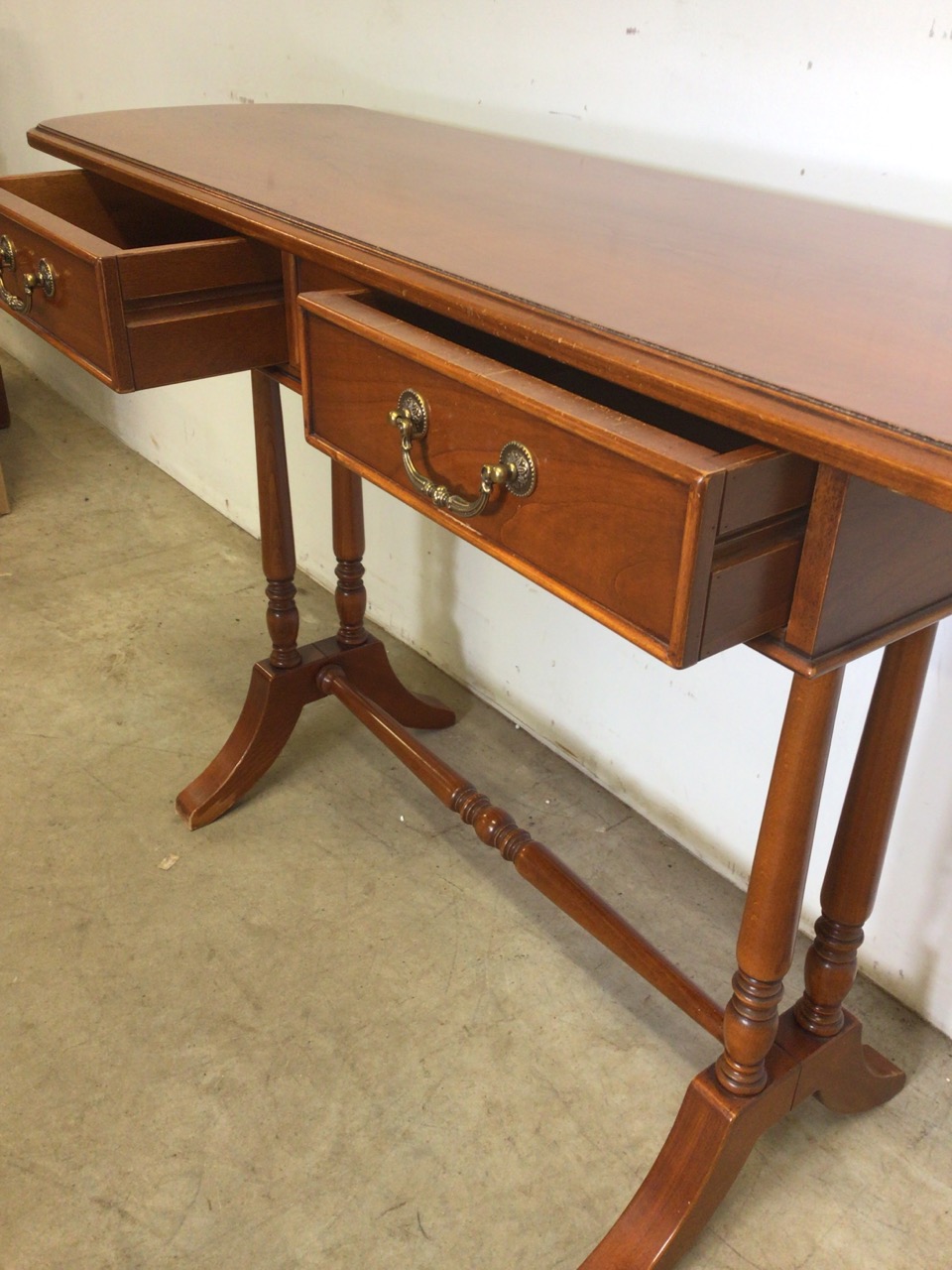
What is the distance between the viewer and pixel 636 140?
4.90ft

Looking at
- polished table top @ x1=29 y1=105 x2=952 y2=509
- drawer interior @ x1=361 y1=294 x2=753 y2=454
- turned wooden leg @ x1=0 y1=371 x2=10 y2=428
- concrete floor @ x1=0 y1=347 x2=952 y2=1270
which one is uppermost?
polished table top @ x1=29 y1=105 x2=952 y2=509

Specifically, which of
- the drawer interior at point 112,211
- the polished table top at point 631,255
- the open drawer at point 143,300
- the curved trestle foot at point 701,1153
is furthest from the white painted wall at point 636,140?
the open drawer at point 143,300

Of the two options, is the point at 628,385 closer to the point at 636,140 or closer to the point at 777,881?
the point at 777,881

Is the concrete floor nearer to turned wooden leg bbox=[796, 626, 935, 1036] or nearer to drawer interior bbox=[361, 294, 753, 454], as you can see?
turned wooden leg bbox=[796, 626, 935, 1036]

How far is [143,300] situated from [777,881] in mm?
819

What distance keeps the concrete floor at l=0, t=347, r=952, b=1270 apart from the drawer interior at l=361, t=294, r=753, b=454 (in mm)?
840

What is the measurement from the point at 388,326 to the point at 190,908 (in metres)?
1.02

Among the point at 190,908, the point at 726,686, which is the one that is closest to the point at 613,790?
the point at 726,686

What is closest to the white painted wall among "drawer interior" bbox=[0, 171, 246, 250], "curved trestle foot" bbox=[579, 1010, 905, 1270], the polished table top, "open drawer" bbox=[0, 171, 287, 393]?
the polished table top

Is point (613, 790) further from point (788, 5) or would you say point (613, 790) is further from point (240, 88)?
point (240, 88)

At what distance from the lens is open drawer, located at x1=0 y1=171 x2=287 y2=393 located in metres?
1.12

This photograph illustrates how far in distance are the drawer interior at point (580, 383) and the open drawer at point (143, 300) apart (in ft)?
0.64

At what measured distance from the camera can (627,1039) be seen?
4.83 ft

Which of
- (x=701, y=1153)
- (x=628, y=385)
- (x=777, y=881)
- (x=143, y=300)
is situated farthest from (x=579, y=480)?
(x=701, y=1153)
